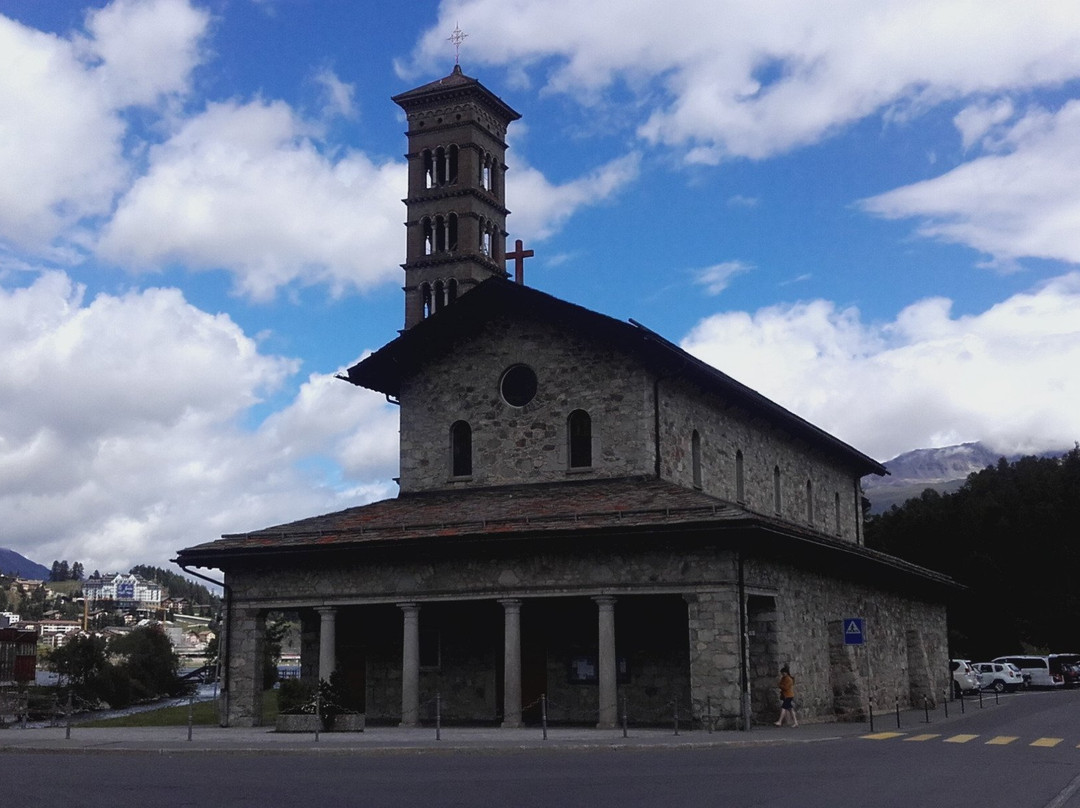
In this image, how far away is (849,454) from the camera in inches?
1923

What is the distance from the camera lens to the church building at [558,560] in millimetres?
28312

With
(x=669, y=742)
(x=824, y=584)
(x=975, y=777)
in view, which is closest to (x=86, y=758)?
(x=669, y=742)

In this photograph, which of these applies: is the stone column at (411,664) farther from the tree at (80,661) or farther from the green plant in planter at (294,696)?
the tree at (80,661)

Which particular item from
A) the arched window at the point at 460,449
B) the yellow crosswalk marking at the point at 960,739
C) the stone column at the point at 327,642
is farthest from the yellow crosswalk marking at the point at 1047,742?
the arched window at the point at 460,449

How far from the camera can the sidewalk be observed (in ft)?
76.5

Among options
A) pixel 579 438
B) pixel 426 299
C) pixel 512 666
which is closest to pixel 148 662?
pixel 426 299

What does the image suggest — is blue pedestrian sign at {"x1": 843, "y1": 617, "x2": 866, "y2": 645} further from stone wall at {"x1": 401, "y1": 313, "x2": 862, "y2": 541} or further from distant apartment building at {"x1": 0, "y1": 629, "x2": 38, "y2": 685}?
distant apartment building at {"x1": 0, "y1": 629, "x2": 38, "y2": 685}

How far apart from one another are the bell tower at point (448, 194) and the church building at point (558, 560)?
3882 cm

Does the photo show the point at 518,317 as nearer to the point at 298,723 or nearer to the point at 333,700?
the point at 333,700

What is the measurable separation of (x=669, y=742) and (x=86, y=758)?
10.7m

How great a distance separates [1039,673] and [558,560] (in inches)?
1635

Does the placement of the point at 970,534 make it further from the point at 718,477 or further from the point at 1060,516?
the point at 718,477

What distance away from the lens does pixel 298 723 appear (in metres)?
28.5

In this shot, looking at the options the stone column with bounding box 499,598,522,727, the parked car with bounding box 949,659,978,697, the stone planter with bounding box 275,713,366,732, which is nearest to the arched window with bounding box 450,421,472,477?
the stone column with bounding box 499,598,522,727
